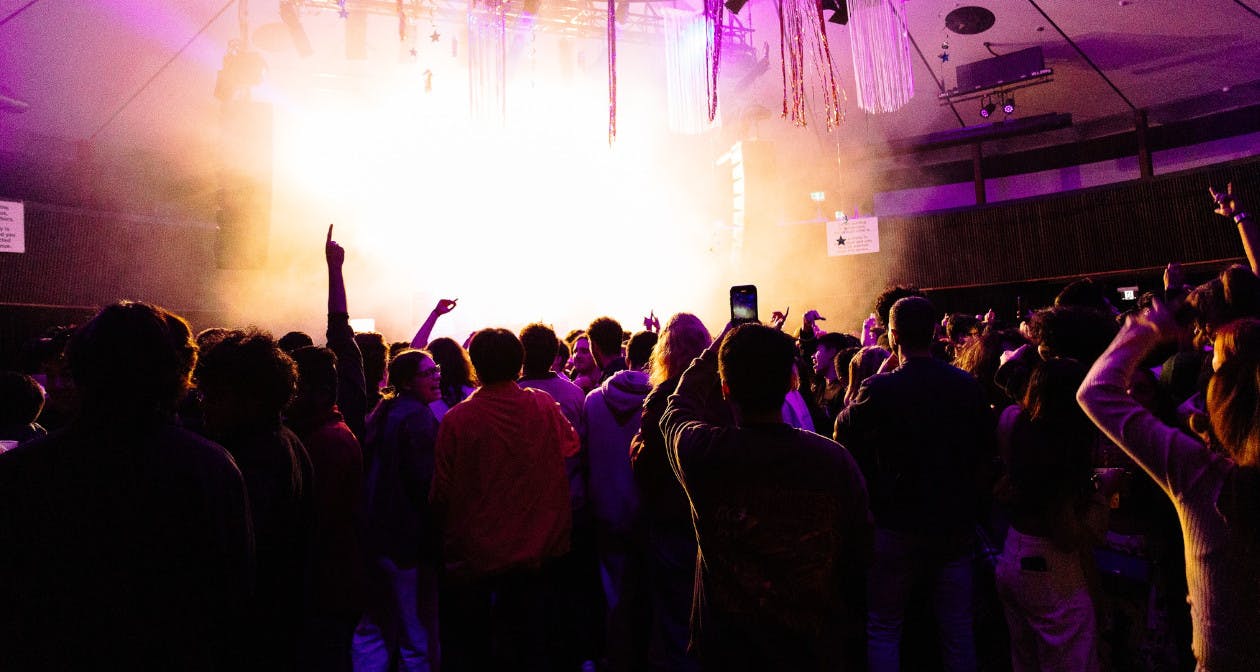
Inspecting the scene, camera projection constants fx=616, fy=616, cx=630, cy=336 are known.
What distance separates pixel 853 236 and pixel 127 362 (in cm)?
1180

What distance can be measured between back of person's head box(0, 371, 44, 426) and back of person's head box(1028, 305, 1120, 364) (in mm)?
3508

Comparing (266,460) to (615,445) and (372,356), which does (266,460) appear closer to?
(615,445)

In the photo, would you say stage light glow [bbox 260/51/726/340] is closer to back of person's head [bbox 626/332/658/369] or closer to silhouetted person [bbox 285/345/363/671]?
back of person's head [bbox 626/332/658/369]

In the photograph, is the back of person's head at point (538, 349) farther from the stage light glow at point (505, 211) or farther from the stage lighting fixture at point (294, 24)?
the stage light glow at point (505, 211)

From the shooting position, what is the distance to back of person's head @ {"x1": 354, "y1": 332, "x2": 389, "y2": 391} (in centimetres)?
289

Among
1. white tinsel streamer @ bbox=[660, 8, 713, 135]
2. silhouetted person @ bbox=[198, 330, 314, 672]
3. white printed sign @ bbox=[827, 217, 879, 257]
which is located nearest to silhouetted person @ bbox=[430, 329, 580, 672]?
silhouetted person @ bbox=[198, 330, 314, 672]

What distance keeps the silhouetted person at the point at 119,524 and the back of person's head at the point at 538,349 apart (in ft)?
5.45

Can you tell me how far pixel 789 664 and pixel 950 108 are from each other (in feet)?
40.8

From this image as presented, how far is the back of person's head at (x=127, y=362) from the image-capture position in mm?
1073

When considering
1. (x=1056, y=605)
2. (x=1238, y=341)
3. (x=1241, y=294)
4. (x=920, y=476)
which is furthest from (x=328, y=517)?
(x=1241, y=294)

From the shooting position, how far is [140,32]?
27.1 feet

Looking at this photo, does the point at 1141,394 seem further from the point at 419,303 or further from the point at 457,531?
the point at 419,303

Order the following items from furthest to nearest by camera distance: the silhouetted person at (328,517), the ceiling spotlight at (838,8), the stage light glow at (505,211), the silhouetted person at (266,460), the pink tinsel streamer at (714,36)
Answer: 1. the stage light glow at (505,211)
2. the ceiling spotlight at (838,8)
3. the pink tinsel streamer at (714,36)
4. the silhouetted person at (328,517)
5. the silhouetted person at (266,460)

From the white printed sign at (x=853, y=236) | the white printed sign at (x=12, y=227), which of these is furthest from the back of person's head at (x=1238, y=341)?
the white printed sign at (x=12, y=227)
